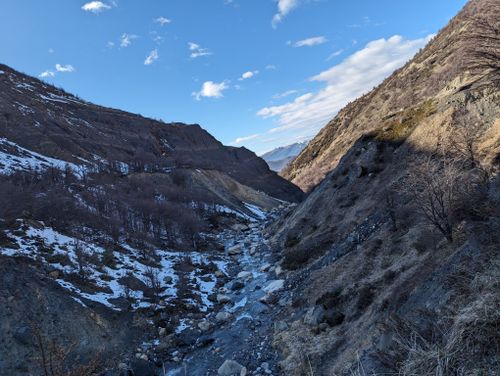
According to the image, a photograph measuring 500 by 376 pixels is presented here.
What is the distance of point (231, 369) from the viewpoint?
15.0 metres

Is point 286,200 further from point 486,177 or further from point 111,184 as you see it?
point 486,177

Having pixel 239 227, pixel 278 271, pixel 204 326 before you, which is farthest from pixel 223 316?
pixel 239 227

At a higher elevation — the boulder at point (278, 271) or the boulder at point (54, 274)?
the boulder at point (54, 274)

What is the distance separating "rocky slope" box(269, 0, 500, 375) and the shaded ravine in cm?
109

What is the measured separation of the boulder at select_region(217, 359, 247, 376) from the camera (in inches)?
579

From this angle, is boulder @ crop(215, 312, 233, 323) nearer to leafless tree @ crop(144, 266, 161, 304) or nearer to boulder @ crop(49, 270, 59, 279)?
leafless tree @ crop(144, 266, 161, 304)

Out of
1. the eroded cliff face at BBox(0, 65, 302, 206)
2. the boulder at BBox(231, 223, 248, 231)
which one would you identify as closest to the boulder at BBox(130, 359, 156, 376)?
the boulder at BBox(231, 223, 248, 231)

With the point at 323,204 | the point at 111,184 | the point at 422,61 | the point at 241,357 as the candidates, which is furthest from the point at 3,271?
the point at 422,61

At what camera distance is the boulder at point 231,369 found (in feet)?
48.3

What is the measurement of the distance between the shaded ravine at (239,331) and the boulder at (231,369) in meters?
0.33

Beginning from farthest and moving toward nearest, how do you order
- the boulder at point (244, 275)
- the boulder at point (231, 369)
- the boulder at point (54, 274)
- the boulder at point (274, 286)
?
the boulder at point (244, 275) → the boulder at point (274, 286) → the boulder at point (54, 274) → the boulder at point (231, 369)

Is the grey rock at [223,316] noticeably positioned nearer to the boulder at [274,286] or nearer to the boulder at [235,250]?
the boulder at [274,286]

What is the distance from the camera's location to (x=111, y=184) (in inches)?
1987

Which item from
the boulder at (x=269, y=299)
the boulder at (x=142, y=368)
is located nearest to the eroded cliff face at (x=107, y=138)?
the boulder at (x=269, y=299)
